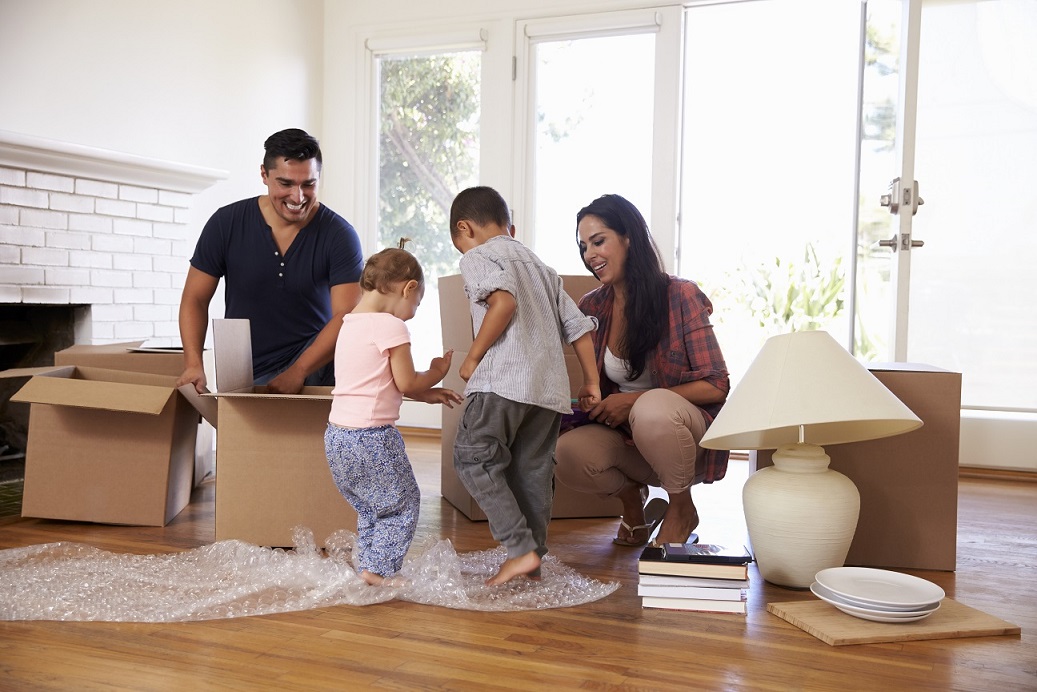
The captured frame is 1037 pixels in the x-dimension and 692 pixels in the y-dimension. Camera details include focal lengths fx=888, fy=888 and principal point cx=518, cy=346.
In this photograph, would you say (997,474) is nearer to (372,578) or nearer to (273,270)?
(372,578)

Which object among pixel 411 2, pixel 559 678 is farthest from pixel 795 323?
pixel 559 678

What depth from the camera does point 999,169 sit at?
3729mm

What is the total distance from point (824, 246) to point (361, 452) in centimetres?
566

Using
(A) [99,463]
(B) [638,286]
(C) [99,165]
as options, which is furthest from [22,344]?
(B) [638,286]

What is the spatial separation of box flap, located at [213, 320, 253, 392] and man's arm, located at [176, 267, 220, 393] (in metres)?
0.26

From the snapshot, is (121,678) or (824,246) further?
(824,246)

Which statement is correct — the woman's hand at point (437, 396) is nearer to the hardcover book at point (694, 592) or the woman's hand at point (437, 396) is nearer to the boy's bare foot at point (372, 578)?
the boy's bare foot at point (372, 578)

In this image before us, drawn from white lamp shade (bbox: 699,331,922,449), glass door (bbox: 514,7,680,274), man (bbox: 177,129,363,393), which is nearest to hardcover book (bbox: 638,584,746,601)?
white lamp shade (bbox: 699,331,922,449)

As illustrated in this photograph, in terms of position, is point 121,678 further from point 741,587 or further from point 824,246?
point 824,246

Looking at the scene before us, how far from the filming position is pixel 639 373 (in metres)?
2.49

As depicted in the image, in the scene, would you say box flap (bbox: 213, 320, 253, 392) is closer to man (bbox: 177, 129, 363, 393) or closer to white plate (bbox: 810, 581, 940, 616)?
man (bbox: 177, 129, 363, 393)

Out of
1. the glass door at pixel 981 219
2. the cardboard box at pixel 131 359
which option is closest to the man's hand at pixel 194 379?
the cardboard box at pixel 131 359

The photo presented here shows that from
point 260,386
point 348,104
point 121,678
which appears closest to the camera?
point 121,678

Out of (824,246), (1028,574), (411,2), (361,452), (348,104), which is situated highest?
(411,2)
